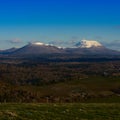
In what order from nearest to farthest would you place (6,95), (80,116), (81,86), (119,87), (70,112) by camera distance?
(80,116), (70,112), (6,95), (119,87), (81,86)

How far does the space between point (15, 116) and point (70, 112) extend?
483cm

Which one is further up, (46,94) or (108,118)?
(108,118)

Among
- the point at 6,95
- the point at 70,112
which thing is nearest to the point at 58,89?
the point at 6,95

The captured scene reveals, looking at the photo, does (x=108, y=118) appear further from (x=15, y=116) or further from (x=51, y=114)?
(x=15, y=116)

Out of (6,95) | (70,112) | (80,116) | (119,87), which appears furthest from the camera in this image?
(119,87)

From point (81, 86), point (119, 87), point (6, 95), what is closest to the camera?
point (6, 95)

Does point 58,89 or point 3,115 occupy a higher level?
point 3,115

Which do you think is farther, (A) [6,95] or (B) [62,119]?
(A) [6,95]

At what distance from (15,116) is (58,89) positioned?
123421 mm

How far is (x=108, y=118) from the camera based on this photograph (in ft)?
73.6

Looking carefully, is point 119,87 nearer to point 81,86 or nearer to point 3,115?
point 81,86

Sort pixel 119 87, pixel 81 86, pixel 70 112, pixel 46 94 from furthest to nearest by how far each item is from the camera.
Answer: pixel 81 86, pixel 119 87, pixel 46 94, pixel 70 112

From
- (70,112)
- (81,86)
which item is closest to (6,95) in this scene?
(81,86)

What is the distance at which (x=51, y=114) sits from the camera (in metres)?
23.2
